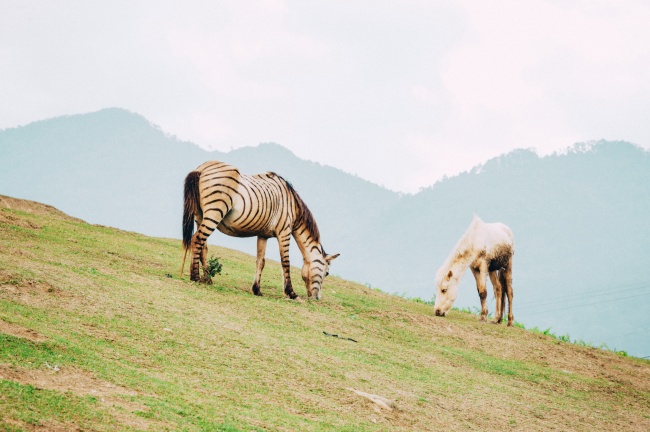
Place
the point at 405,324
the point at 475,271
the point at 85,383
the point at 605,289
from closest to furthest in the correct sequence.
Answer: the point at 85,383
the point at 405,324
the point at 475,271
the point at 605,289

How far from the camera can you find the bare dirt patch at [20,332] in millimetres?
7959

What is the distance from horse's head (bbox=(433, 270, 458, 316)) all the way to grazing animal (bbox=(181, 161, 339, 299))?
→ 353 centimetres

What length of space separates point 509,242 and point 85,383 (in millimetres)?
14449

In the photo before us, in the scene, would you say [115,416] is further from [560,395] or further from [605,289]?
[605,289]

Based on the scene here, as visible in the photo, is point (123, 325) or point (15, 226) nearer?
point (123, 325)

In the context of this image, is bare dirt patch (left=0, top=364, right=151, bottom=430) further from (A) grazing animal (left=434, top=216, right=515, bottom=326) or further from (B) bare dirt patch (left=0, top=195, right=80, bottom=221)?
(B) bare dirt patch (left=0, top=195, right=80, bottom=221)

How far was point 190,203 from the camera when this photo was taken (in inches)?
570

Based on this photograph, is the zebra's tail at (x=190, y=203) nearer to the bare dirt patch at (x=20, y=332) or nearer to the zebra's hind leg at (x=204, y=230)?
the zebra's hind leg at (x=204, y=230)

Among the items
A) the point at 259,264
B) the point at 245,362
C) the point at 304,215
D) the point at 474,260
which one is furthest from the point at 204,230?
the point at 474,260

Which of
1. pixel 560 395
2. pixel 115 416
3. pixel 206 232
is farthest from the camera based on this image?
pixel 206 232

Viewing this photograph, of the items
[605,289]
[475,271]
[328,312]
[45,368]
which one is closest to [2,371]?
[45,368]

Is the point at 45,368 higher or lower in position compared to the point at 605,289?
lower

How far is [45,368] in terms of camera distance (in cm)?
722

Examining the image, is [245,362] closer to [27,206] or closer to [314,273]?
[314,273]
